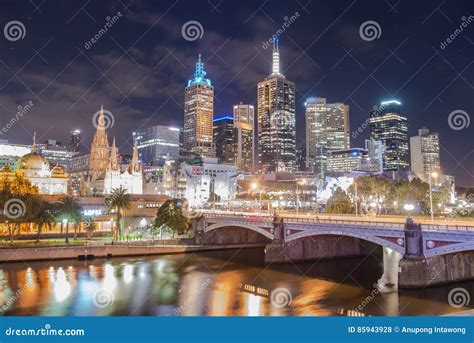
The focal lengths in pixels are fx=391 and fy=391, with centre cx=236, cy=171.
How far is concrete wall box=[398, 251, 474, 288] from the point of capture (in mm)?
36344

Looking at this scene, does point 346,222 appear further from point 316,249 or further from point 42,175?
point 42,175

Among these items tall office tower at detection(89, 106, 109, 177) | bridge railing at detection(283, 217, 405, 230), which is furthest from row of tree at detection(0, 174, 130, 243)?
tall office tower at detection(89, 106, 109, 177)

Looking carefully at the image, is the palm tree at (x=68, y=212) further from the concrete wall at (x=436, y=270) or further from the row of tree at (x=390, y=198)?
the row of tree at (x=390, y=198)

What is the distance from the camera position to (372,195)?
91.8m

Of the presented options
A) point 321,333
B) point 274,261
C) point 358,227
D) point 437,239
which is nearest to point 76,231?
point 274,261

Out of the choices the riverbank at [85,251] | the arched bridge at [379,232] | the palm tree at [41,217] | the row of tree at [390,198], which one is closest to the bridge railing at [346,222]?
the arched bridge at [379,232]

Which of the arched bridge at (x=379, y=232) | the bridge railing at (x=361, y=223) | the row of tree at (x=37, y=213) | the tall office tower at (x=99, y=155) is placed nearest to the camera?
the arched bridge at (x=379, y=232)

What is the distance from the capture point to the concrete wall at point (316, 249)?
54031 millimetres

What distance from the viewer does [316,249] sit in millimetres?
58219

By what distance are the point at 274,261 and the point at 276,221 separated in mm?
5479

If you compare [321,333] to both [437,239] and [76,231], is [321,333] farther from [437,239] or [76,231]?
[76,231]

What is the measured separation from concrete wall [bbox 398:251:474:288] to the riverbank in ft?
121

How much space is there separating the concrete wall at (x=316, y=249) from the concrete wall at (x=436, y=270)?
19.7m

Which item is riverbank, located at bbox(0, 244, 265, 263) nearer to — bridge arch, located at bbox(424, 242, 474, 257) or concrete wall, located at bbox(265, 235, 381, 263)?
concrete wall, located at bbox(265, 235, 381, 263)
